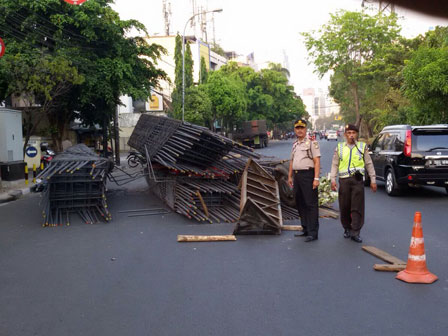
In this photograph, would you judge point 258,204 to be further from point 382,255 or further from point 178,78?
point 178,78

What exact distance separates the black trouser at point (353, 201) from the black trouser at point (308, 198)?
0.44 meters

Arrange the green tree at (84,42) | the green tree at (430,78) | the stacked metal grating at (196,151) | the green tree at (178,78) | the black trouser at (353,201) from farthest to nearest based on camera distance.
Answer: the green tree at (178,78) → the green tree at (84,42) → the green tree at (430,78) → the stacked metal grating at (196,151) → the black trouser at (353,201)

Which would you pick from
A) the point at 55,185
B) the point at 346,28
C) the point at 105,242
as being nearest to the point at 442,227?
the point at 105,242

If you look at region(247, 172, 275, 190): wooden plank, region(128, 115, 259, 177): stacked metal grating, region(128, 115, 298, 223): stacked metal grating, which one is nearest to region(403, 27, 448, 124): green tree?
region(128, 115, 298, 223): stacked metal grating

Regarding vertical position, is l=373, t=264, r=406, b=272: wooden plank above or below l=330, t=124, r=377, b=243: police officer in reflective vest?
below

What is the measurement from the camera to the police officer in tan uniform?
24.4ft

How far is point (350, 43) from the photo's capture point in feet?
136

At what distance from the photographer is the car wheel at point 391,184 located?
11973mm

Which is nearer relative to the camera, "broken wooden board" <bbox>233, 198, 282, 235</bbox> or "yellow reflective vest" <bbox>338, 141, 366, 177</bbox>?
"yellow reflective vest" <bbox>338, 141, 366, 177</bbox>

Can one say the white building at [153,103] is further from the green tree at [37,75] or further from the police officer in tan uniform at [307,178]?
the police officer in tan uniform at [307,178]

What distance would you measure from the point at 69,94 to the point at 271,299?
2025 cm

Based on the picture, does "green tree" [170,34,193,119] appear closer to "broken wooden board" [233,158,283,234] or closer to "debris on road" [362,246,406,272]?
"broken wooden board" [233,158,283,234]

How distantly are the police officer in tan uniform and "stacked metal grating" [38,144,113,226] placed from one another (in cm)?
412

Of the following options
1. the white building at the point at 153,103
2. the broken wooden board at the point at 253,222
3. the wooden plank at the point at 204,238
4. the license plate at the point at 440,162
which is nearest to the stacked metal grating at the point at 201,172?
the broken wooden board at the point at 253,222
